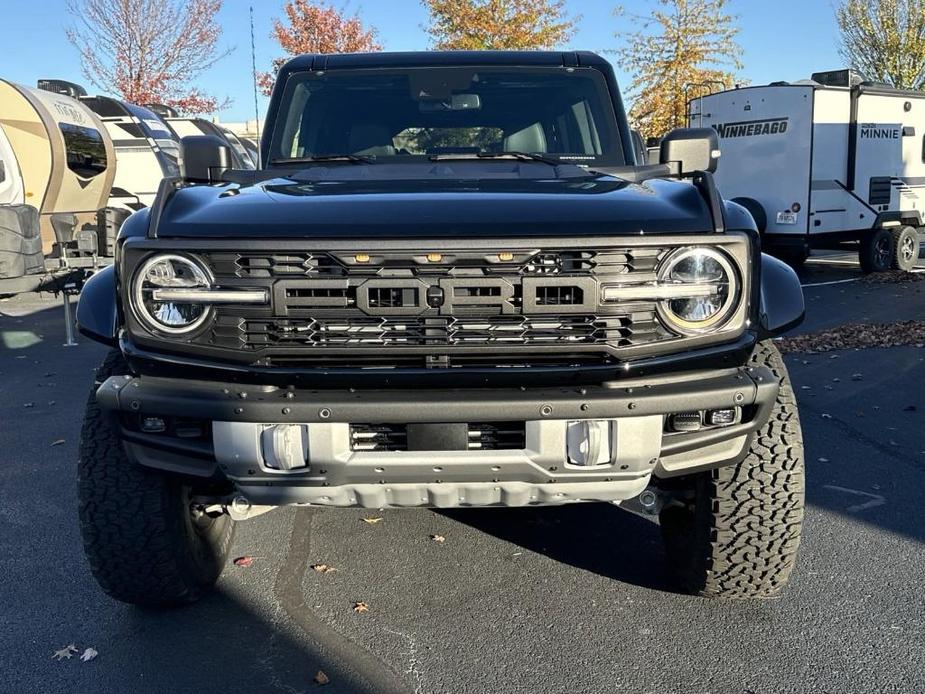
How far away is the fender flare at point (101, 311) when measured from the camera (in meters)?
2.88

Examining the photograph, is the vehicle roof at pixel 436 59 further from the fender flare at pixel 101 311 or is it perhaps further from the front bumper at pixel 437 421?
the front bumper at pixel 437 421

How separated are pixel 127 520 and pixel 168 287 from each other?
0.87 metres

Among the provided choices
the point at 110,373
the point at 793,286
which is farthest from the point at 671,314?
the point at 110,373

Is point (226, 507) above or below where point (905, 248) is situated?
above

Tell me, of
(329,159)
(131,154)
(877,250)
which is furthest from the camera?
(131,154)

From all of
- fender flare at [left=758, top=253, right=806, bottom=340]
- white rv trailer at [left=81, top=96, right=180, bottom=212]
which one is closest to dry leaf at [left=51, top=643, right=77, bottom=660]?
fender flare at [left=758, top=253, right=806, bottom=340]

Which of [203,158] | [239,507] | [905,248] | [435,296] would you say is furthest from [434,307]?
[905,248]

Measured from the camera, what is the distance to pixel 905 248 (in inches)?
558

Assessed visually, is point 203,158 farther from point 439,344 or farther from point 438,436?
point 438,436

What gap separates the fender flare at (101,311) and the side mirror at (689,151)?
219 cm

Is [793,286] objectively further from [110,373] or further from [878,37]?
[878,37]

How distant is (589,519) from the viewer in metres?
4.12

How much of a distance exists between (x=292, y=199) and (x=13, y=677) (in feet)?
5.66

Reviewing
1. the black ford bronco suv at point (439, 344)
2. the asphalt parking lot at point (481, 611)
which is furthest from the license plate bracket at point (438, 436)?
the asphalt parking lot at point (481, 611)
